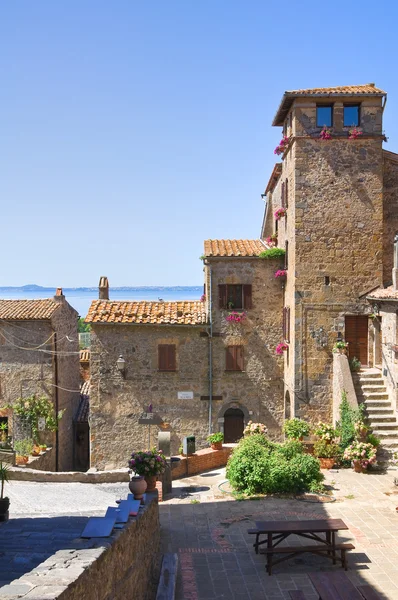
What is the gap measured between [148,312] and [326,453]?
936 centimetres

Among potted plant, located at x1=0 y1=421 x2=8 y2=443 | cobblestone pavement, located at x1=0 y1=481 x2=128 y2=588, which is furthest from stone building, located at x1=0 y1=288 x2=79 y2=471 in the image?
cobblestone pavement, located at x1=0 y1=481 x2=128 y2=588

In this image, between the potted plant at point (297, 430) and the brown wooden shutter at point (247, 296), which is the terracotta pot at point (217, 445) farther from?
the brown wooden shutter at point (247, 296)

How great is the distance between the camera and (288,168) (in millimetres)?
23562

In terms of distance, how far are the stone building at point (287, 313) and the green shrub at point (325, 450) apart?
1931 millimetres

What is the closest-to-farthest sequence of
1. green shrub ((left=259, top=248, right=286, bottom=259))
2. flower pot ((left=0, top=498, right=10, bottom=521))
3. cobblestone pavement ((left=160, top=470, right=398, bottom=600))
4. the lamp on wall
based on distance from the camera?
cobblestone pavement ((left=160, top=470, right=398, bottom=600)) < flower pot ((left=0, top=498, right=10, bottom=521)) < the lamp on wall < green shrub ((left=259, top=248, right=286, bottom=259))

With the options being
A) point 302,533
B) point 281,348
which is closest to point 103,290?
point 281,348

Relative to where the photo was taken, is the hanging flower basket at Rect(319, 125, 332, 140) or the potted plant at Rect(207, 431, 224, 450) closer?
the potted plant at Rect(207, 431, 224, 450)

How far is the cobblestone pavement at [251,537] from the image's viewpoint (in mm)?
10969

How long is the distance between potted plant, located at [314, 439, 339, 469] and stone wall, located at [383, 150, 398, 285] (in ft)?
22.1

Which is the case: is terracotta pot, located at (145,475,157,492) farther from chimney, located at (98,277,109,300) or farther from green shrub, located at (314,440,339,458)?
chimney, located at (98,277,109,300)

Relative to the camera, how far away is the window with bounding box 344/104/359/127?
22.0 metres

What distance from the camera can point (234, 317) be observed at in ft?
79.4

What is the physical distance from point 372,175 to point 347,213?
1649 millimetres

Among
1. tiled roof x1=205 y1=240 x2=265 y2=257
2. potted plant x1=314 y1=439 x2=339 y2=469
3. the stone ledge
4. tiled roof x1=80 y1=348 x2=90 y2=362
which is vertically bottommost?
the stone ledge
